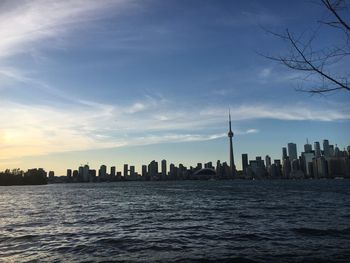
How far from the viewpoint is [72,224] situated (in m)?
37.3

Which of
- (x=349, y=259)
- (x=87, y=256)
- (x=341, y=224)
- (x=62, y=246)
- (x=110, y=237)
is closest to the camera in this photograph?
(x=349, y=259)

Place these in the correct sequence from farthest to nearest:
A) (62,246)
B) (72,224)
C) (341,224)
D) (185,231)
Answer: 1. (72,224)
2. (341,224)
3. (185,231)
4. (62,246)

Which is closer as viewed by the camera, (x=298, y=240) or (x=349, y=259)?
(x=349, y=259)

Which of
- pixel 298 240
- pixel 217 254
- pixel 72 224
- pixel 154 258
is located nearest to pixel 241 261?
pixel 217 254

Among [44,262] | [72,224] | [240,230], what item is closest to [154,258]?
[44,262]

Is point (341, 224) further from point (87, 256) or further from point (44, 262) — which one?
point (44, 262)

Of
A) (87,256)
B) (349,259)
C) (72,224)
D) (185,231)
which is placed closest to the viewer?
(349,259)

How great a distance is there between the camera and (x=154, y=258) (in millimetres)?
20594

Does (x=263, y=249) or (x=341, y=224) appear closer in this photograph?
(x=263, y=249)

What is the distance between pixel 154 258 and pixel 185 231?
10257 mm

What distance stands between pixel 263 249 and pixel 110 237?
11297mm

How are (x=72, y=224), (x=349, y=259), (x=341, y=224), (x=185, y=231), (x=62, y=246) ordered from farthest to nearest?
(x=72, y=224)
(x=341, y=224)
(x=185, y=231)
(x=62, y=246)
(x=349, y=259)

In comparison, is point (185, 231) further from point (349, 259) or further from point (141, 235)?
point (349, 259)

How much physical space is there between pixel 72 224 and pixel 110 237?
10.4 m
